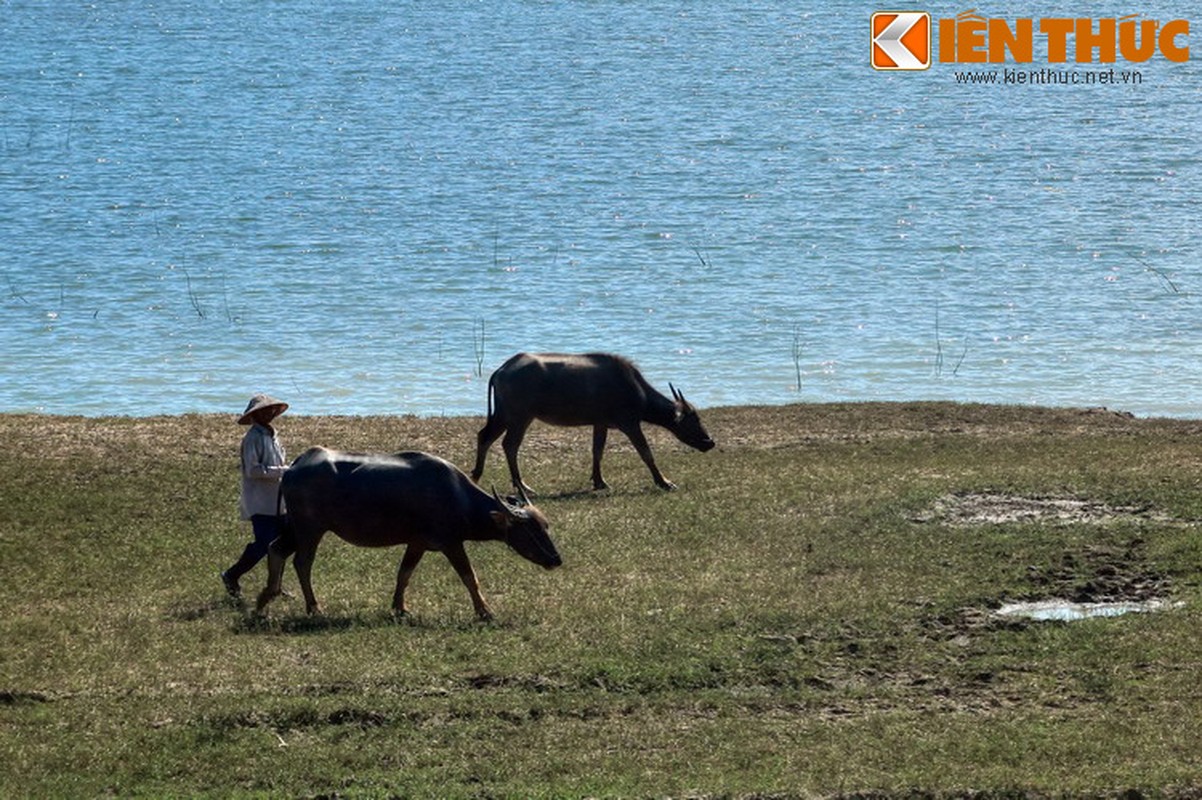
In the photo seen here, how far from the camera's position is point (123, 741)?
37.5ft

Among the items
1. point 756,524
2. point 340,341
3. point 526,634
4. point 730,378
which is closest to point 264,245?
point 340,341

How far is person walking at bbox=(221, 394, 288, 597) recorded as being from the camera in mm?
14633

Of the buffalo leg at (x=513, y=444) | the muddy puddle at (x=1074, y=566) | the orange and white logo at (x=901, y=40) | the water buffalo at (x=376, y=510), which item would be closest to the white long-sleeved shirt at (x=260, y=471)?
the water buffalo at (x=376, y=510)

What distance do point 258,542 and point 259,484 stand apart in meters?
0.42

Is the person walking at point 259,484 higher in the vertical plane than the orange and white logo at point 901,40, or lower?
lower

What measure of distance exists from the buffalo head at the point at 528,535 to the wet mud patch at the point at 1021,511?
12.5 ft

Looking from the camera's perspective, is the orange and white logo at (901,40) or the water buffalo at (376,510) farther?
the orange and white logo at (901,40)

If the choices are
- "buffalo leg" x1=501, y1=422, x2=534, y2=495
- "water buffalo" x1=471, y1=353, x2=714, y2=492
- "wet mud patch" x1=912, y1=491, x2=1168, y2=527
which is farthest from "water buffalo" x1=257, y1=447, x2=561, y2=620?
"buffalo leg" x1=501, y1=422, x2=534, y2=495

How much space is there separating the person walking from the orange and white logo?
45.3 m

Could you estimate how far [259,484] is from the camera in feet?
48.3

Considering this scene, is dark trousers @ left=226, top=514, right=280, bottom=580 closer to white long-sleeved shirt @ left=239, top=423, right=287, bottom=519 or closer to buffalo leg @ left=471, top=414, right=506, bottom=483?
white long-sleeved shirt @ left=239, top=423, right=287, bottom=519

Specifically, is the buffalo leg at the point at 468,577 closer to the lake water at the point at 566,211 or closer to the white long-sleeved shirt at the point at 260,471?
the white long-sleeved shirt at the point at 260,471

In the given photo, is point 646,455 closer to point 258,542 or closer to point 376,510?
point 258,542

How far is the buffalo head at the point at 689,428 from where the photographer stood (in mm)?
20672
